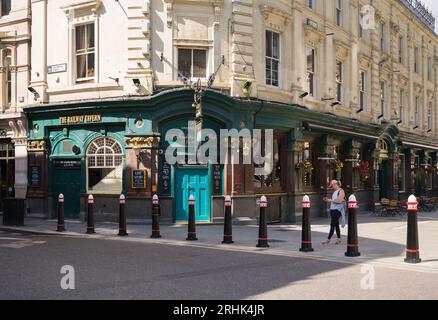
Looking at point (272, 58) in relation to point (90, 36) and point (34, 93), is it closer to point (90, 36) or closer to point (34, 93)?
point (90, 36)

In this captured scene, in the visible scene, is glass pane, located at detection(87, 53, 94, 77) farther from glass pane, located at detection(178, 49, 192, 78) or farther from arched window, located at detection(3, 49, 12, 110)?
arched window, located at detection(3, 49, 12, 110)

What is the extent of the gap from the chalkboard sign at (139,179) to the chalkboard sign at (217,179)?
242 cm

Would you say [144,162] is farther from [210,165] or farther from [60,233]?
[60,233]

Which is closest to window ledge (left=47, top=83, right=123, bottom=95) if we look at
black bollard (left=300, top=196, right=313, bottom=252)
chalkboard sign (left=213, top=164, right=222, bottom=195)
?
chalkboard sign (left=213, top=164, right=222, bottom=195)

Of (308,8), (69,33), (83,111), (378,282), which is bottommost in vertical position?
(378,282)

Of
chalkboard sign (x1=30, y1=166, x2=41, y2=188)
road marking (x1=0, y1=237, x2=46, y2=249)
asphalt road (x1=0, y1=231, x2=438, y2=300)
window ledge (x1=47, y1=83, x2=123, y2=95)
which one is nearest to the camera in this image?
asphalt road (x1=0, y1=231, x2=438, y2=300)

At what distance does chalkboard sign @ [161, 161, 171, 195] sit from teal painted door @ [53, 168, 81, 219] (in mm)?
3453

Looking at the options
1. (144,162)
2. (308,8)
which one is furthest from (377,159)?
(144,162)

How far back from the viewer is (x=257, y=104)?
63.0 feet

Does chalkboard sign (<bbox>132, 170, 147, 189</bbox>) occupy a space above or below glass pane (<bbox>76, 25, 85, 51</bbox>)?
below

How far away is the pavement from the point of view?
11328 millimetres

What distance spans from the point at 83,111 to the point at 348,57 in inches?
538

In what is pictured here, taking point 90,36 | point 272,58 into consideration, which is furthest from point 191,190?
point 90,36

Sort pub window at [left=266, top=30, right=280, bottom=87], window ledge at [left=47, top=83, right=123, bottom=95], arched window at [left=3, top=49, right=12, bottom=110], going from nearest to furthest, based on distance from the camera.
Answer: window ledge at [left=47, top=83, right=123, bottom=95], pub window at [left=266, top=30, right=280, bottom=87], arched window at [left=3, top=49, right=12, bottom=110]
